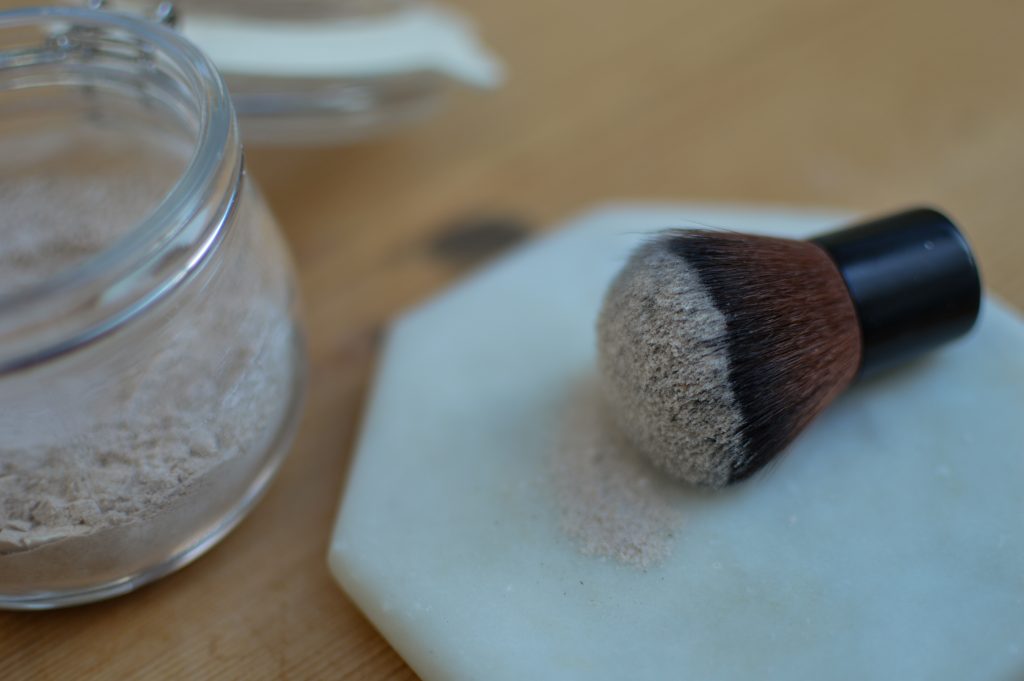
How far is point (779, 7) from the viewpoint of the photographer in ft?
2.76

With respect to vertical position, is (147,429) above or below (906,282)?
below

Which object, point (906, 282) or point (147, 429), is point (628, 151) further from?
point (147, 429)

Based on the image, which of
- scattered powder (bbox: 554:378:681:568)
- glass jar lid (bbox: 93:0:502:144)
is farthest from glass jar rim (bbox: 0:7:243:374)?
scattered powder (bbox: 554:378:681:568)

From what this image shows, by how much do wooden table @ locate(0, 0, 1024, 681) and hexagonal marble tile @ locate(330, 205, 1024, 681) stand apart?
0.06 metres

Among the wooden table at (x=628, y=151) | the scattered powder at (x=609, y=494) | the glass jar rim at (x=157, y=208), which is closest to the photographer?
the glass jar rim at (x=157, y=208)

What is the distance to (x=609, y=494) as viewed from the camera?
1.60 ft

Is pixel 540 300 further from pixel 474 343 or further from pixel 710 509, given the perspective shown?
pixel 710 509

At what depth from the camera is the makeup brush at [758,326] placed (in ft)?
1.42

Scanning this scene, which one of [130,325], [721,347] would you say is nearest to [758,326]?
[721,347]

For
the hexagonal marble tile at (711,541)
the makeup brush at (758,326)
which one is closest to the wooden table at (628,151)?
the hexagonal marble tile at (711,541)

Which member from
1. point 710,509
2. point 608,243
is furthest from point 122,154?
point 710,509

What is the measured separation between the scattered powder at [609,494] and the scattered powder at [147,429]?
166mm

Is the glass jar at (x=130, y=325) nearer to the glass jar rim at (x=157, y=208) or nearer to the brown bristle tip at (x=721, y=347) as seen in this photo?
the glass jar rim at (x=157, y=208)

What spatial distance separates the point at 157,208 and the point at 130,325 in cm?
7
